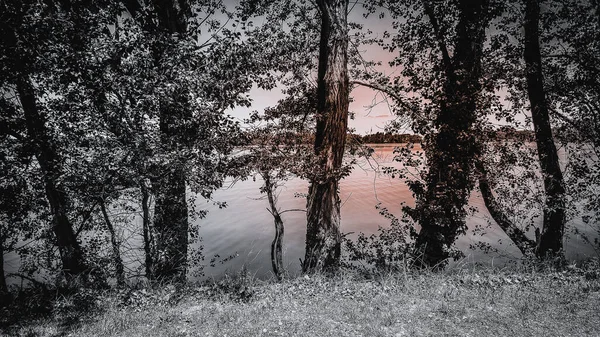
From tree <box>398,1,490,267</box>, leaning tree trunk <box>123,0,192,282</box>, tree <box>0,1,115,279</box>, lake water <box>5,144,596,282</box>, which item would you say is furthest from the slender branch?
tree <box>0,1,115,279</box>

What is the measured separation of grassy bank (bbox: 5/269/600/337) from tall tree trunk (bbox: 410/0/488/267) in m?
1.83

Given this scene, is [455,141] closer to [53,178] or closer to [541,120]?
[541,120]

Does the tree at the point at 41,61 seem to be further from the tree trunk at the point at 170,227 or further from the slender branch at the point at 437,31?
the slender branch at the point at 437,31

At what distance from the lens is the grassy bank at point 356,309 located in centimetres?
448

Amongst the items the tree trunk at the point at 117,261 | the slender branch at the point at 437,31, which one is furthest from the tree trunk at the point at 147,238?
the slender branch at the point at 437,31

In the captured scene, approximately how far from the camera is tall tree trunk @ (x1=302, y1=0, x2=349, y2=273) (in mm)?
8125

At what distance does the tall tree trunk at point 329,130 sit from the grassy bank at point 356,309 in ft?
5.89

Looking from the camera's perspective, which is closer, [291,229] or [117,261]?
[117,261]

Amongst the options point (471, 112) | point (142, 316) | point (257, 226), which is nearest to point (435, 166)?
point (471, 112)

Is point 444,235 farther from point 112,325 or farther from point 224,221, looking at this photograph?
point 224,221

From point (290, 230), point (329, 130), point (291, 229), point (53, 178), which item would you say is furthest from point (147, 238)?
point (291, 229)

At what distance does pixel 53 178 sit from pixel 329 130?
6.48m

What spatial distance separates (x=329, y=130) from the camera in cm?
815

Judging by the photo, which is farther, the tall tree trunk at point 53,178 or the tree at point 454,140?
the tree at point 454,140
